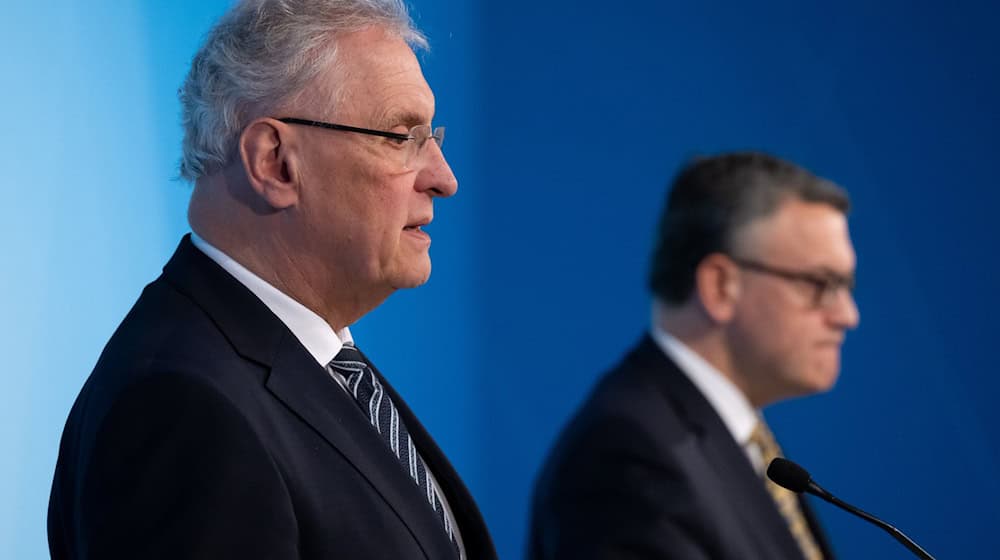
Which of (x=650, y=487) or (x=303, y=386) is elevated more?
(x=303, y=386)

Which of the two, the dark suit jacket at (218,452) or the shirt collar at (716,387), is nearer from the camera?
the dark suit jacket at (218,452)

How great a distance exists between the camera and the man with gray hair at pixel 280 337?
1.18 m

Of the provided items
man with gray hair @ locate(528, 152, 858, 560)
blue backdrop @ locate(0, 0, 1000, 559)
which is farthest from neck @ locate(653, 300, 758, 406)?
blue backdrop @ locate(0, 0, 1000, 559)

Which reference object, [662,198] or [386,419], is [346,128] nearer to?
[386,419]

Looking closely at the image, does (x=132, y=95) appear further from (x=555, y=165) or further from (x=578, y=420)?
(x=555, y=165)

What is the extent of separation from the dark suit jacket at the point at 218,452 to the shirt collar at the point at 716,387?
1.19 metres

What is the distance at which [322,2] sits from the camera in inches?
60.1

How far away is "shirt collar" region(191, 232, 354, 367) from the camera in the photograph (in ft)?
4.75

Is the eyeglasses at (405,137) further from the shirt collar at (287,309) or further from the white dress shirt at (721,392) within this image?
the white dress shirt at (721,392)

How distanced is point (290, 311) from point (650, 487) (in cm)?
88

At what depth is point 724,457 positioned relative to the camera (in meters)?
2.32

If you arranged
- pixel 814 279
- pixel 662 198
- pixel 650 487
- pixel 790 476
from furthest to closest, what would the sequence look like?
pixel 662 198 → pixel 814 279 → pixel 650 487 → pixel 790 476

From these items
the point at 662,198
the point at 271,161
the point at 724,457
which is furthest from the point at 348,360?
the point at 662,198

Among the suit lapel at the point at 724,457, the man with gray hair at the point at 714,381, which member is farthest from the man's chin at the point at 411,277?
the suit lapel at the point at 724,457
